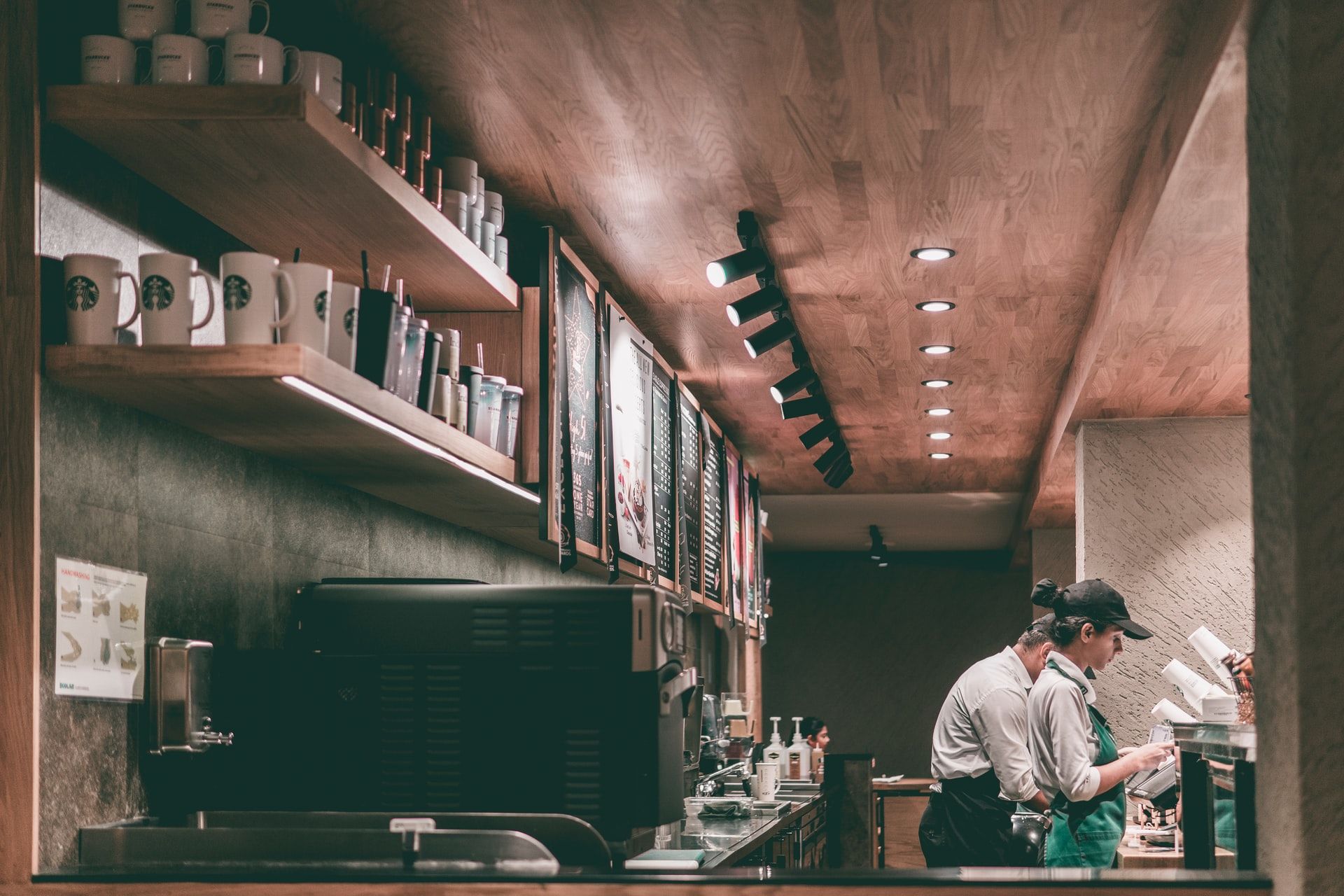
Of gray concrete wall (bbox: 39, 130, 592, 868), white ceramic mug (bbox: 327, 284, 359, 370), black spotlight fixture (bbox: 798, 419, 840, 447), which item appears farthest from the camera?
black spotlight fixture (bbox: 798, 419, 840, 447)

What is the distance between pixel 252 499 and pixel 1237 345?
3209 millimetres

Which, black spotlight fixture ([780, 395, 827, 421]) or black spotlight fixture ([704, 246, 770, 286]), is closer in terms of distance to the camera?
black spotlight fixture ([704, 246, 770, 286])

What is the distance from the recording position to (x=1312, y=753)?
Answer: 188 cm

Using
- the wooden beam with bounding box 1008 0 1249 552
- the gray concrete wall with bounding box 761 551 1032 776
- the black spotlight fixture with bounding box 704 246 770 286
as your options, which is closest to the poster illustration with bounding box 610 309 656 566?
the black spotlight fixture with bounding box 704 246 770 286

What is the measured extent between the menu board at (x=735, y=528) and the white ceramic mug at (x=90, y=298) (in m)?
5.22

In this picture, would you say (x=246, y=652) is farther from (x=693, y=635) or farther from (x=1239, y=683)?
(x=693, y=635)

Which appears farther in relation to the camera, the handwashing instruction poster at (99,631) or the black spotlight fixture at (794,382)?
the black spotlight fixture at (794,382)

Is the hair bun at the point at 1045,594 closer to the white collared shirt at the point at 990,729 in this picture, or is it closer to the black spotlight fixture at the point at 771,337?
the white collared shirt at the point at 990,729

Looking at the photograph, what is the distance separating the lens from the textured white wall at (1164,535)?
19.5ft

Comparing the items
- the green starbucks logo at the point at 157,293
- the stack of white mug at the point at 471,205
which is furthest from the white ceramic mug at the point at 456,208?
the green starbucks logo at the point at 157,293

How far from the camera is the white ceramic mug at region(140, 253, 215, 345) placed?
217cm

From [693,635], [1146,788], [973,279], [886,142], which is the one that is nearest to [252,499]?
[886,142]

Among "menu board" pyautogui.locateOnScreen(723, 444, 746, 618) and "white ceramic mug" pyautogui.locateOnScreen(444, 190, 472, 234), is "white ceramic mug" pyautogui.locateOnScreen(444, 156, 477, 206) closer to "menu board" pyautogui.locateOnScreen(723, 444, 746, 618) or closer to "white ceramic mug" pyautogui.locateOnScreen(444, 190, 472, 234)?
"white ceramic mug" pyautogui.locateOnScreen(444, 190, 472, 234)

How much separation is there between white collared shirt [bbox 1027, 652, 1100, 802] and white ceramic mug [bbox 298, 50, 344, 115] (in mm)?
2547
